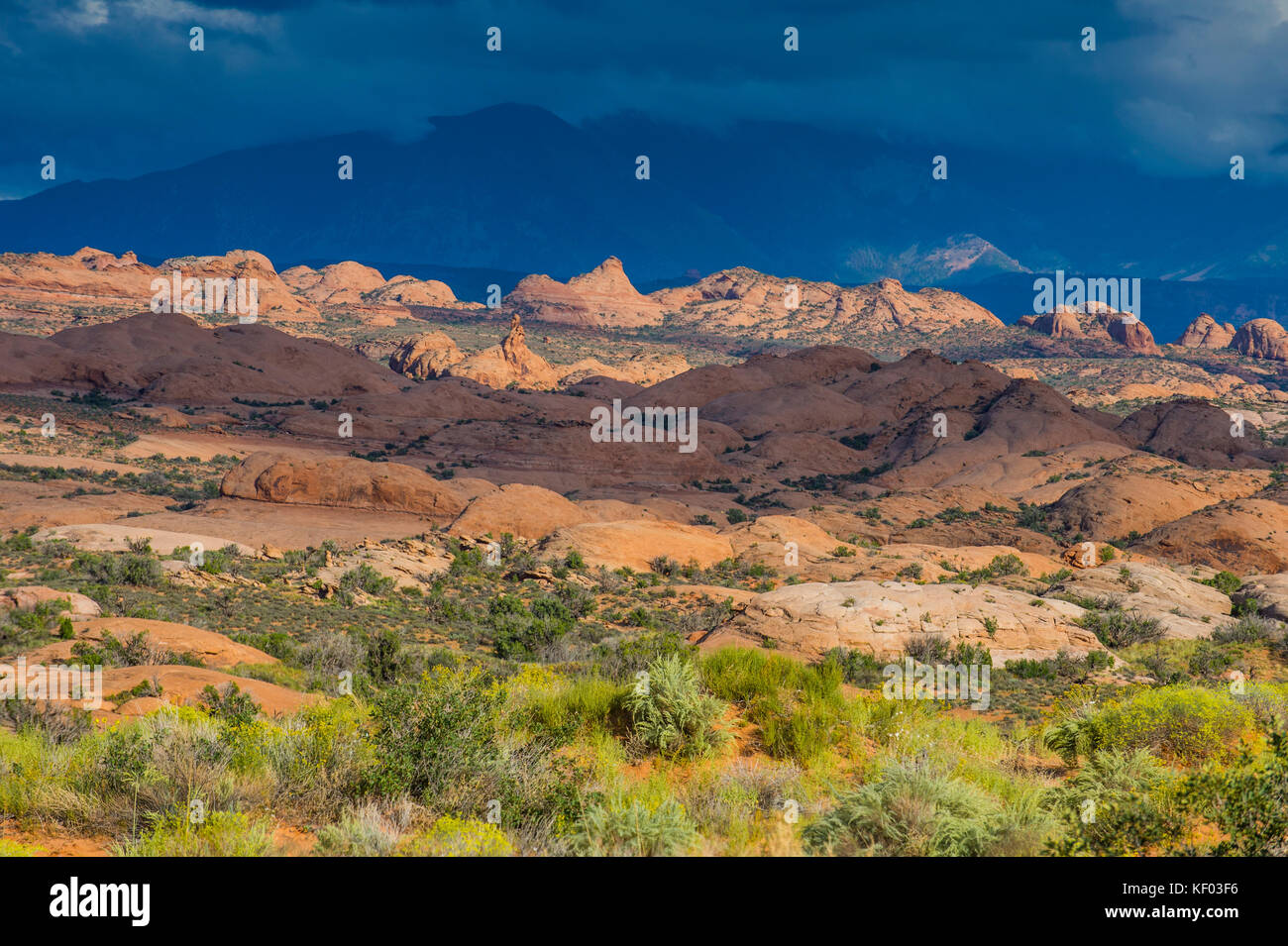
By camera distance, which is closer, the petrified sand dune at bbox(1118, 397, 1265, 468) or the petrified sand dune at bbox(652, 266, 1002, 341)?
the petrified sand dune at bbox(1118, 397, 1265, 468)

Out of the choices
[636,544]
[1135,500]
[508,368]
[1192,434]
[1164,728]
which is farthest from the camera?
A: [508,368]

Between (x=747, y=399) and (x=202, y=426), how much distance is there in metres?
40.0

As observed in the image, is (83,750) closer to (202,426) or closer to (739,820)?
(739,820)

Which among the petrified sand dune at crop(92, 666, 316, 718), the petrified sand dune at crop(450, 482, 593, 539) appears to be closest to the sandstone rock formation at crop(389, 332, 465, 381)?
the petrified sand dune at crop(450, 482, 593, 539)

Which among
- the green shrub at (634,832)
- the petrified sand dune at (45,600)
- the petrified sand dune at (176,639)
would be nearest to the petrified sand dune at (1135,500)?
the petrified sand dune at (176,639)

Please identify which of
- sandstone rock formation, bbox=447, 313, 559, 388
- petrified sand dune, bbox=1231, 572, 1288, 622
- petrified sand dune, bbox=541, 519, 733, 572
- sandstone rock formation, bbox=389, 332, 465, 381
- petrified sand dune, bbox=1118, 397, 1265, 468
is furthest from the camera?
sandstone rock formation, bbox=389, 332, 465, 381

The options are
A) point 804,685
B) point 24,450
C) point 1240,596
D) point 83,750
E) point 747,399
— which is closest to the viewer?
point 83,750

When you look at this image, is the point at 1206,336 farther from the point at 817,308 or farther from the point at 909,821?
the point at 909,821

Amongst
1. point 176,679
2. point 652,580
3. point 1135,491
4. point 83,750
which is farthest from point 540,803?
point 1135,491

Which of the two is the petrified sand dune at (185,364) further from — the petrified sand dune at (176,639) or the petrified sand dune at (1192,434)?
the petrified sand dune at (1192,434)

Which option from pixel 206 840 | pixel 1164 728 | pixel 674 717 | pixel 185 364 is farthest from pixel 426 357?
pixel 206 840

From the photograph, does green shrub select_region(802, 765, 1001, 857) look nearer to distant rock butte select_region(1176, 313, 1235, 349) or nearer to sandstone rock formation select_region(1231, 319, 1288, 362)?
sandstone rock formation select_region(1231, 319, 1288, 362)

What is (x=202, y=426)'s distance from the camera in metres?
51.0

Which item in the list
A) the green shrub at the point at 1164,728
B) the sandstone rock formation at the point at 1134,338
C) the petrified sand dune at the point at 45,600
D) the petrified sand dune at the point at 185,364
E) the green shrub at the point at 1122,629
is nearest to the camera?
the green shrub at the point at 1164,728
